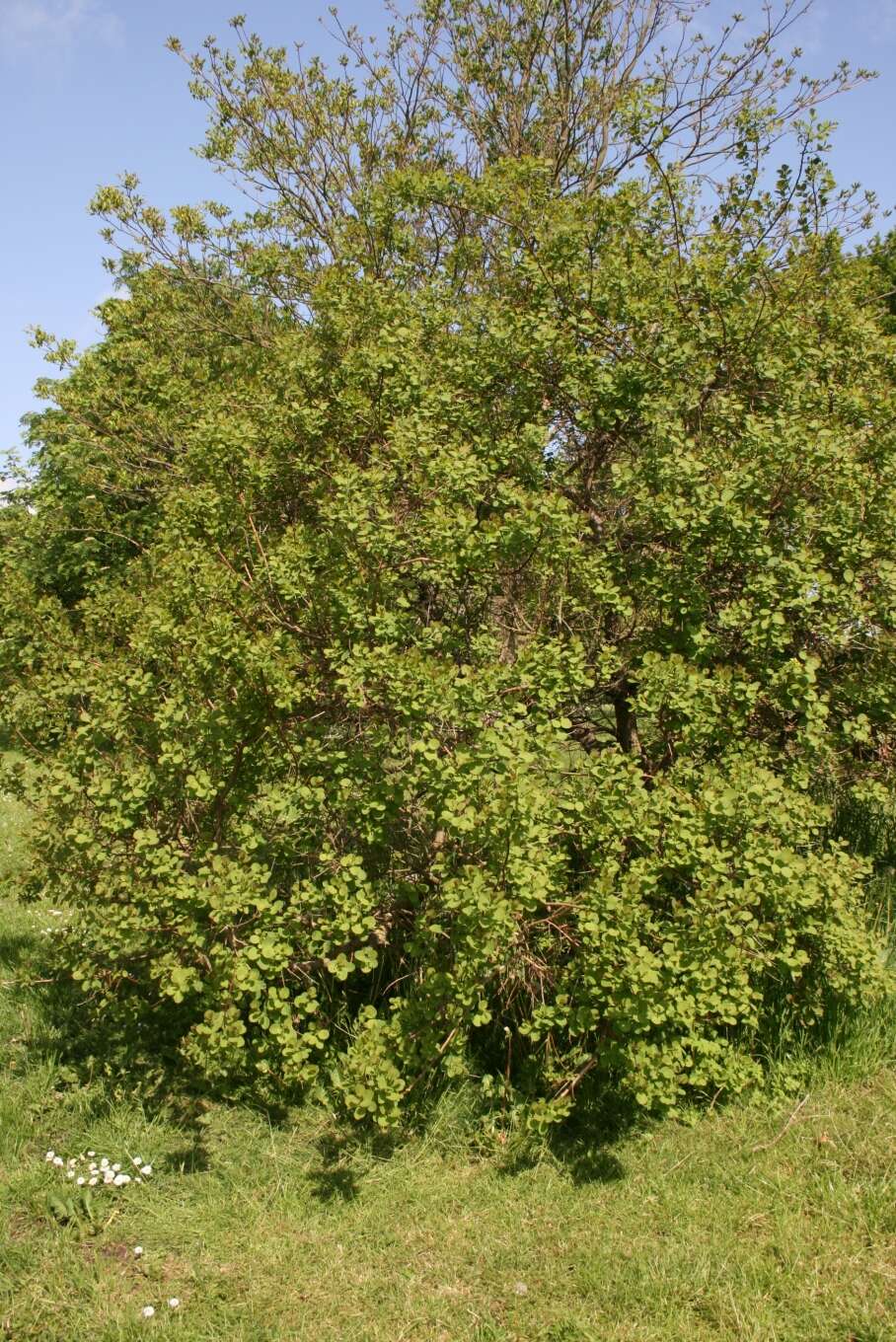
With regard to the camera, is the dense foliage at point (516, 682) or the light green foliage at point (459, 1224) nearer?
the light green foliage at point (459, 1224)

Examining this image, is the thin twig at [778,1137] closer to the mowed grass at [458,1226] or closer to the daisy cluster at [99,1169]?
the mowed grass at [458,1226]

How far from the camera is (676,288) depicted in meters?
4.45

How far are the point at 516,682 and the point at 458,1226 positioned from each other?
192 centimetres

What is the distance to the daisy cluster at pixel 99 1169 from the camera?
11.7ft

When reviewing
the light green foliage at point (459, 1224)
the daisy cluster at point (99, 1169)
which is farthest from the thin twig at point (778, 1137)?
the daisy cluster at point (99, 1169)

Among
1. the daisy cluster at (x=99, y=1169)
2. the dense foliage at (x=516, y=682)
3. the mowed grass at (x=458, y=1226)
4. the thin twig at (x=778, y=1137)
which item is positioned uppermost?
the dense foliage at (x=516, y=682)

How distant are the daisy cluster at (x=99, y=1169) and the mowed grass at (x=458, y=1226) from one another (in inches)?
2.1

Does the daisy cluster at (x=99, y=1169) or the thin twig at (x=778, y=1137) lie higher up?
the thin twig at (x=778, y=1137)

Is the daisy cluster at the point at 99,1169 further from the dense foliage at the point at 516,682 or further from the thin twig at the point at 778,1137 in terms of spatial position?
the thin twig at the point at 778,1137

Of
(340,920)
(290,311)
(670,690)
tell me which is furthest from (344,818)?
(290,311)

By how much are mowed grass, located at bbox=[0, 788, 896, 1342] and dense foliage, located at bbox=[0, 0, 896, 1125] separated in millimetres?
254

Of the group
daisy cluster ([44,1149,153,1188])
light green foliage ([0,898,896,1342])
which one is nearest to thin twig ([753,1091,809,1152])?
light green foliage ([0,898,896,1342])

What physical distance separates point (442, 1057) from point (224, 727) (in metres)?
1.58

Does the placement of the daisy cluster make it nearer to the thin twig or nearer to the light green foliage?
the light green foliage
